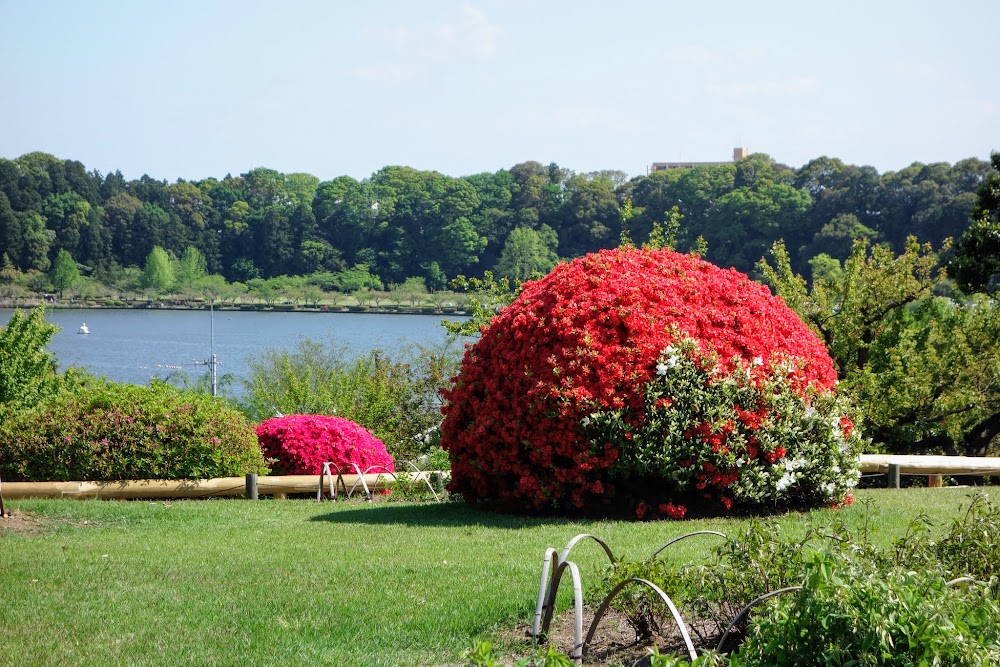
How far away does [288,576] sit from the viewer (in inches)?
283

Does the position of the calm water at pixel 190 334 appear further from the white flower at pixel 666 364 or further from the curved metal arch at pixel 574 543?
the curved metal arch at pixel 574 543

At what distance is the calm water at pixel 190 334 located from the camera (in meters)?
52.9

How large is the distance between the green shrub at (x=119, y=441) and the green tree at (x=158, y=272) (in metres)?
81.4

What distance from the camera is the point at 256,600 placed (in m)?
6.51

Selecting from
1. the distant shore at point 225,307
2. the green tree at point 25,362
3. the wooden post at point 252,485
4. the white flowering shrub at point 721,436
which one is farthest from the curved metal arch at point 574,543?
the distant shore at point 225,307

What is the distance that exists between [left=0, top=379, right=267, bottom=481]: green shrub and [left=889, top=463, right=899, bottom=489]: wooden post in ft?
25.0

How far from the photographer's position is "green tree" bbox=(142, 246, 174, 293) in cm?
9056

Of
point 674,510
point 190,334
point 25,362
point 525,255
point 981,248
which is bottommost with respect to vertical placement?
point 190,334

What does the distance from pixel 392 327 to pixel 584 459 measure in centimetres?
5760

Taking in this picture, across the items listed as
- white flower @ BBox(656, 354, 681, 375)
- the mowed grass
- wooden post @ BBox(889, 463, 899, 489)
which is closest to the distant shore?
wooden post @ BBox(889, 463, 899, 489)

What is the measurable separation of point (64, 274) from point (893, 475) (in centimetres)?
8494

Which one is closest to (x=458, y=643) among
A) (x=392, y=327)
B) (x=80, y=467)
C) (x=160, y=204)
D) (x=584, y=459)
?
(x=584, y=459)

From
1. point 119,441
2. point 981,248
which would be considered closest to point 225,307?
point 981,248

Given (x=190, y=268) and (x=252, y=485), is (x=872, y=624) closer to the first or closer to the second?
(x=252, y=485)
